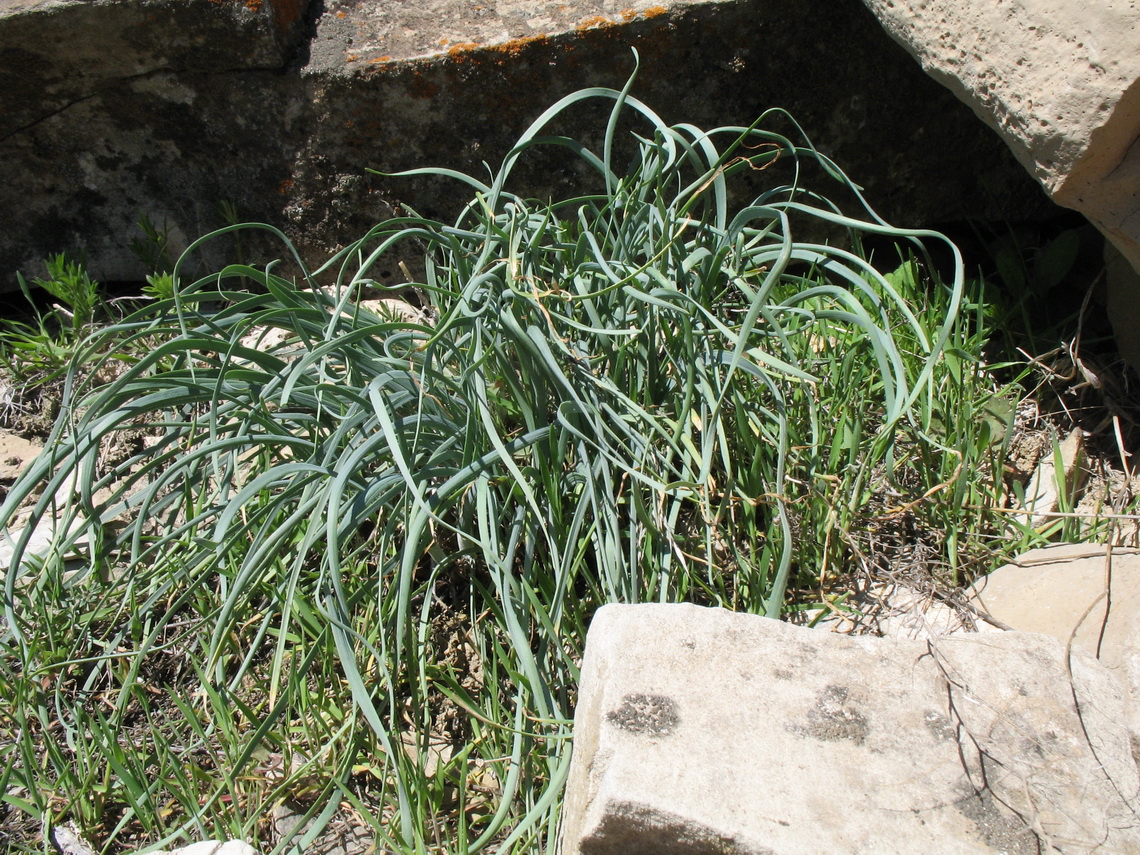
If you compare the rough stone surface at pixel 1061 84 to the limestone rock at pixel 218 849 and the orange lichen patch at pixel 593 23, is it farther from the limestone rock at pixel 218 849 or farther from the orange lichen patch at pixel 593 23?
the limestone rock at pixel 218 849

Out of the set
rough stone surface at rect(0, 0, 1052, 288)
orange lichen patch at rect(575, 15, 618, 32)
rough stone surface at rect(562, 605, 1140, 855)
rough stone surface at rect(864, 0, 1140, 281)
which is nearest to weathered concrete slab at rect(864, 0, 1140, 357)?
rough stone surface at rect(864, 0, 1140, 281)

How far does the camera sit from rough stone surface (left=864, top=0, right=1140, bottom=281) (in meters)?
1.38

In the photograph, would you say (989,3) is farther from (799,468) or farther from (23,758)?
(23,758)

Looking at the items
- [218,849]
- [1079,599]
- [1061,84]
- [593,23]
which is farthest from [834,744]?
[593,23]

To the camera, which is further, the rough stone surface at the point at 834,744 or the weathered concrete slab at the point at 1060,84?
the weathered concrete slab at the point at 1060,84

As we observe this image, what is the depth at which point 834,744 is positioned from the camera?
112 centimetres

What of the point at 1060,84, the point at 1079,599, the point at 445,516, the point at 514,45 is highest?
the point at 514,45

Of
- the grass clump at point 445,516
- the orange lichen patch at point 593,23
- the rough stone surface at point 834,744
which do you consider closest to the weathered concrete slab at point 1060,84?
the grass clump at point 445,516

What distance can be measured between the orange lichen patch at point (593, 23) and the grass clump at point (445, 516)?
44 centimetres

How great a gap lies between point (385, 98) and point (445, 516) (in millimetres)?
1026

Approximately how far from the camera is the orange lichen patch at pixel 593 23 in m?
2.00

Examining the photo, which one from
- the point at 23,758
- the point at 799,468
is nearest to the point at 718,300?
the point at 799,468

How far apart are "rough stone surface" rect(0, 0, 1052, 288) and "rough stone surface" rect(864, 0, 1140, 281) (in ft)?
1.60

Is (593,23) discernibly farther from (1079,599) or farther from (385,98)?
(1079,599)
